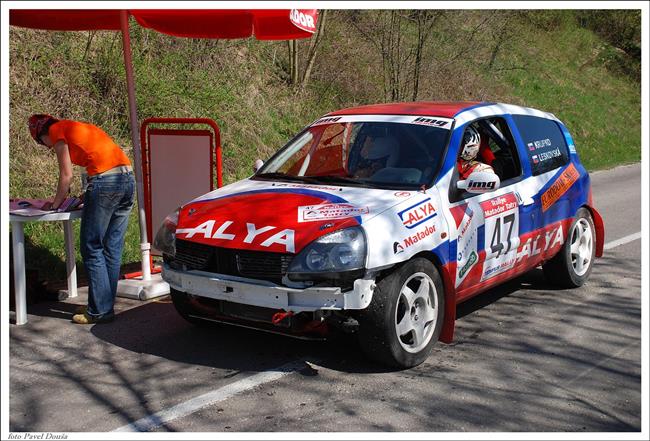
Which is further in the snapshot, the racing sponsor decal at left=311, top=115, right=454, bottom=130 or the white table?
the white table

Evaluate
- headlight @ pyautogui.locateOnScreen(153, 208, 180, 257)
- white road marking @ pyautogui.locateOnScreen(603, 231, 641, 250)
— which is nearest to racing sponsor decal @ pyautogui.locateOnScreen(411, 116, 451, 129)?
headlight @ pyautogui.locateOnScreen(153, 208, 180, 257)

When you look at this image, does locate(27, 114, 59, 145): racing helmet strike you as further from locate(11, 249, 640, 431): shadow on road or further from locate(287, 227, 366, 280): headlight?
locate(287, 227, 366, 280): headlight

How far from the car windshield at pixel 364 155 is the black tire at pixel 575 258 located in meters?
2.05

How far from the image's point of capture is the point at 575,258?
7.80m

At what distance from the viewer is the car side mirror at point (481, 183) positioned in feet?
19.2

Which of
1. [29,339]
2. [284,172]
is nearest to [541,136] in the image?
[284,172]

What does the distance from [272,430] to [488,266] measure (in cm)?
252

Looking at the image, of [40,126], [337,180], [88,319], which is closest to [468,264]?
[337,180]

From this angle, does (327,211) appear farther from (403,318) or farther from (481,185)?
(481,185)

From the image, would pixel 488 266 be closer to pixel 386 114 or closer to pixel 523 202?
pixel 523 202

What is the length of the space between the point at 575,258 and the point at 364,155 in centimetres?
259

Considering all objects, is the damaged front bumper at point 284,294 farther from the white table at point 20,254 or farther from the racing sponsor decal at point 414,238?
the white table at point 20,254

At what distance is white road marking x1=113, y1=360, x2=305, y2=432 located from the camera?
182 inches

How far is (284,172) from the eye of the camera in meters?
6.65
